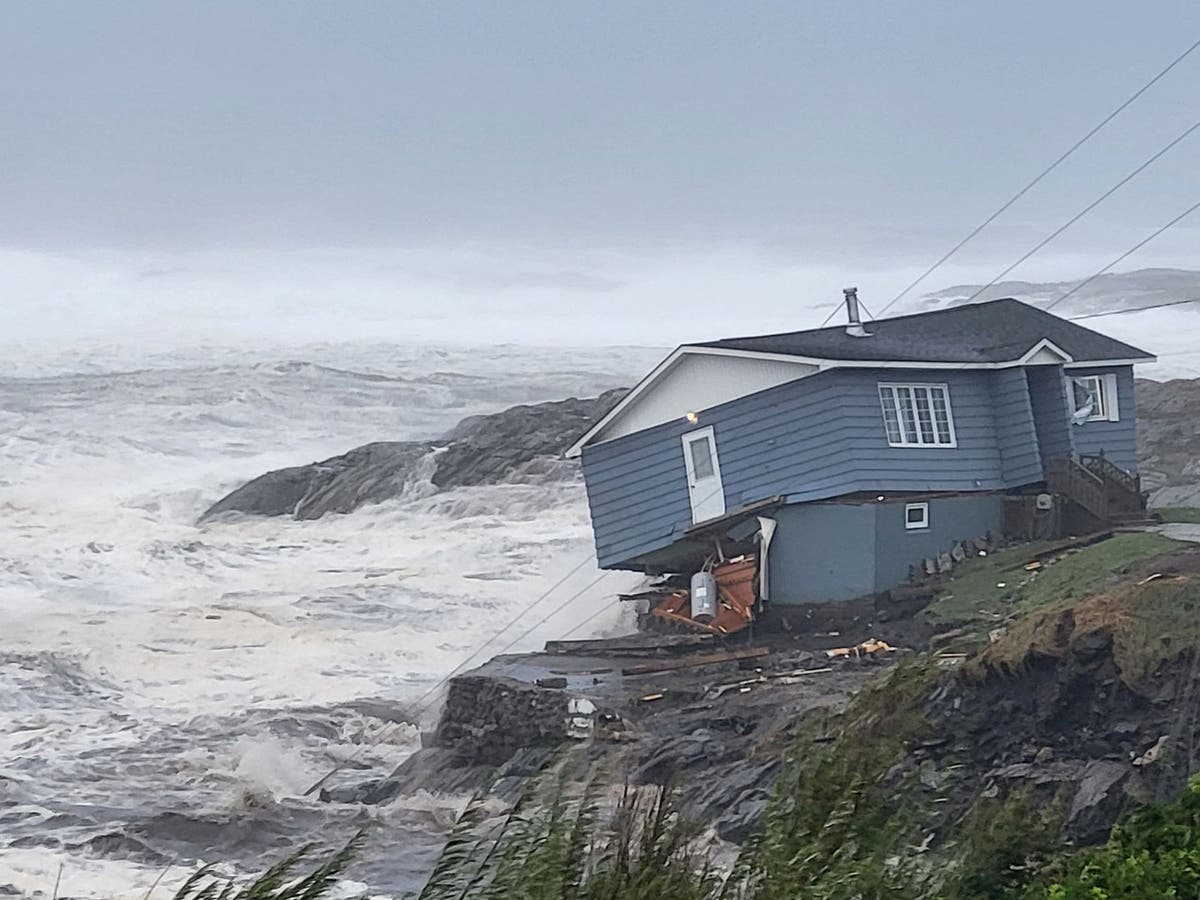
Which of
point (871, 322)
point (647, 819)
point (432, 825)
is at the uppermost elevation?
point (871, 322)

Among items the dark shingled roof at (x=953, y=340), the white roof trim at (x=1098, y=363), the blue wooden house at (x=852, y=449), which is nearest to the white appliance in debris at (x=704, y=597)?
the blue wooden house at (x=852, y=449)

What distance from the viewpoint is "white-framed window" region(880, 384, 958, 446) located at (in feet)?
67.4

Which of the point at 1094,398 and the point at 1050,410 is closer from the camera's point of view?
the point at 1050,410

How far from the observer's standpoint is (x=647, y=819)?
5426mm

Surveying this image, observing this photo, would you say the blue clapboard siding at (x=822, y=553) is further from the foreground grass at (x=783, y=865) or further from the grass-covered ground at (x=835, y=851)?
the foreground grass at (x=783, y=865)

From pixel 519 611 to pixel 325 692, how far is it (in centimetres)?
518

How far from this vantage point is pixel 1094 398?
22.9m

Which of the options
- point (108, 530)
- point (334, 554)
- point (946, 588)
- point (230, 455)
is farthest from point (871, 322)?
point (230, 455)

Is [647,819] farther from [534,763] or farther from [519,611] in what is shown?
[519,611]

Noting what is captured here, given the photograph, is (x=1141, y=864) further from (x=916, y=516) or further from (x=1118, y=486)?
(x=1118, y=486)

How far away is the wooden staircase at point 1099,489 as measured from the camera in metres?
21.0

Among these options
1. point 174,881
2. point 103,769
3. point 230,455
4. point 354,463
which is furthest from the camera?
point 230,455

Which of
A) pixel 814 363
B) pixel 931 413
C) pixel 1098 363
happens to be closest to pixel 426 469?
pixel 1098 363

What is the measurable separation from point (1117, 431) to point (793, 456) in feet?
16.4
